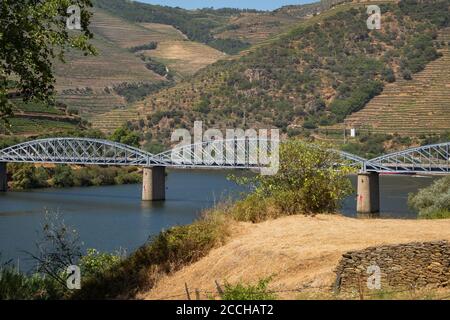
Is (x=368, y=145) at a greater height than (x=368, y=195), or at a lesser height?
greater

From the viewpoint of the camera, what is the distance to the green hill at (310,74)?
15938cm

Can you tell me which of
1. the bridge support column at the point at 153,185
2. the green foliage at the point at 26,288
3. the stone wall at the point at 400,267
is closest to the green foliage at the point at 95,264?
the green foliage at the point at 26,288

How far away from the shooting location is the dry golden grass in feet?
51.3

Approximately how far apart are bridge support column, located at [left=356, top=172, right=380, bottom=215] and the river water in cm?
90

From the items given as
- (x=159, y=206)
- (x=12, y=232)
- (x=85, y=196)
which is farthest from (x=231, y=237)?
(x=85, y=196)

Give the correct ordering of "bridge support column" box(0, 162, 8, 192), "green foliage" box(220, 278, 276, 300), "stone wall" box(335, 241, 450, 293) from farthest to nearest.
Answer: "bridge support column" box(0, 162, 8, 192), "stone wall" box(335, 241, 450, 293), "green foliage" box(220, 278, 276, 300)

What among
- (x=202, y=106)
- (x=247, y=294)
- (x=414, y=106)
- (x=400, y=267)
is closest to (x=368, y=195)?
(x=400, y=267)

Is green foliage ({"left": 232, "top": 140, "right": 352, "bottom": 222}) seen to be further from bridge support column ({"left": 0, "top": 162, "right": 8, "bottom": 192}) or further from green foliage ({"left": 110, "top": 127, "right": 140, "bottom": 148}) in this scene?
green foliage ({"left": 110, "top": 127, "right": 140, "bottom": 148})

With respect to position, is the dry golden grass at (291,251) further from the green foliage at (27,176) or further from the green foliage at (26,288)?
the green foliage at (27,176)

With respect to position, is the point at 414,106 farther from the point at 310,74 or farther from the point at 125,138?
the point at 125,138

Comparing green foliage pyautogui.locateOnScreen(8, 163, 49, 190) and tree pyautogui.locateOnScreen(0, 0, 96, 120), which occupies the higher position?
tree pyautogui.locateOnScreen(0, 0, 96, 120)

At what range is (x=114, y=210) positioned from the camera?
225 feet

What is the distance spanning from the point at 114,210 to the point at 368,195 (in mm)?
21505

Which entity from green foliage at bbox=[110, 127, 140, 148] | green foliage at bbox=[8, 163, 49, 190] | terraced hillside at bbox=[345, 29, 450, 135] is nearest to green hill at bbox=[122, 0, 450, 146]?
terraced hillside at bbox=[345, 29, 450, 135]
